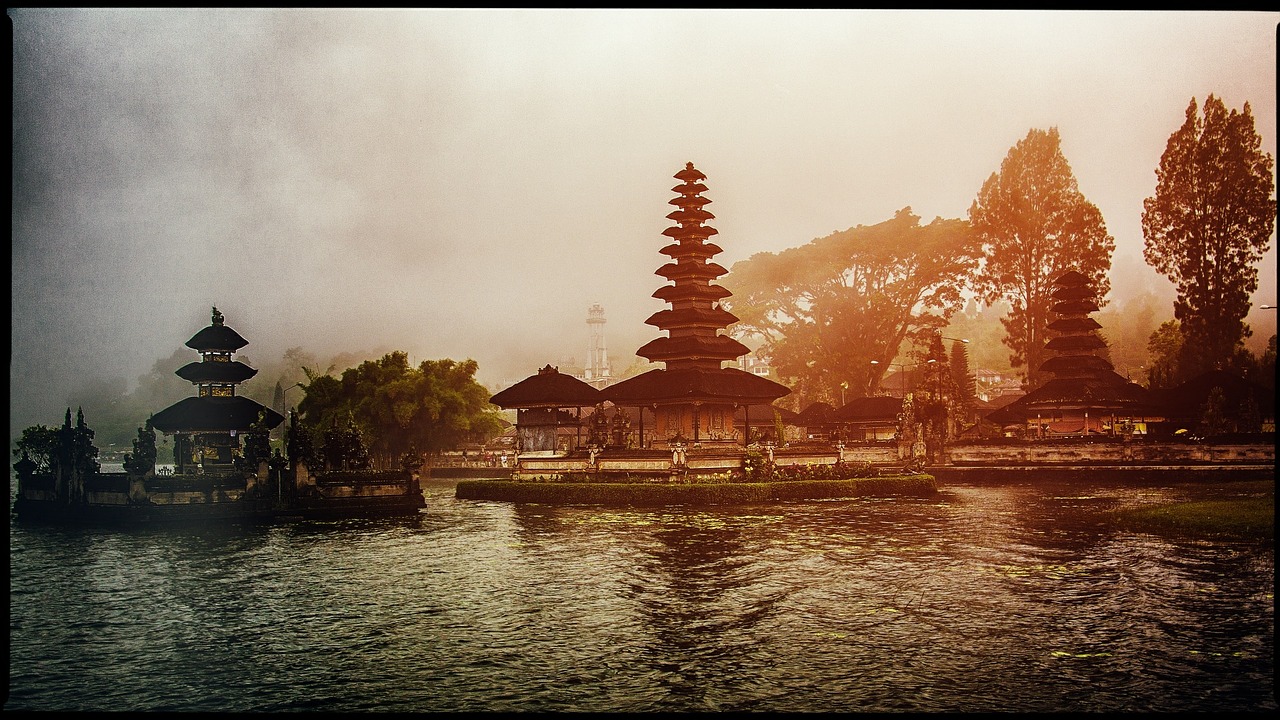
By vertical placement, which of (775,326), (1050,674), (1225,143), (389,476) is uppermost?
(1225,143)

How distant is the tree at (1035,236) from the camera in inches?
2630

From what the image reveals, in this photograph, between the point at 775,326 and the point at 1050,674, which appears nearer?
the point at 1050,674

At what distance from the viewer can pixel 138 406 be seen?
5031 centimetres

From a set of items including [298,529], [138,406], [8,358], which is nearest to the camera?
[8,358]

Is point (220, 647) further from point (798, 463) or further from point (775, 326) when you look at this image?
point (775, 326)

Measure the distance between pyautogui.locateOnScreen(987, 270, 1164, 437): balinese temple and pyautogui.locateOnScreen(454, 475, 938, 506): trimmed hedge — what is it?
18.4 meters

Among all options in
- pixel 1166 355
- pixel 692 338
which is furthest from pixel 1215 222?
pixel 692 338

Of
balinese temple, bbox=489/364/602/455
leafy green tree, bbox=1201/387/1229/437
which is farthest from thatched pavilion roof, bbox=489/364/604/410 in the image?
leafy green tree, bbox=1201/387/1229/437

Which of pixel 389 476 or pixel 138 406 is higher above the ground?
pixel 138 406

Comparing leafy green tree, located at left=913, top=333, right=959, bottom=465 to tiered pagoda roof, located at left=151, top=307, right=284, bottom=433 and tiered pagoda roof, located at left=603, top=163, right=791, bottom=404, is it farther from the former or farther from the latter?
tiered pagoda roof, located at left=151, top=307, right=284, bottom=433

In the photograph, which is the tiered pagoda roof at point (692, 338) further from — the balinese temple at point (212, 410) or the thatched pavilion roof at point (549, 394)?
the balinese temple at point (212, 410)

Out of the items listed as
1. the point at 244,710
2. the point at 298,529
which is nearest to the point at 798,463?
the point at 298,529

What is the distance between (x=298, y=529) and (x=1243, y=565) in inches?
944

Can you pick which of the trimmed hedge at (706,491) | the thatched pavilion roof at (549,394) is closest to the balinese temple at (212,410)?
the thatched pavilion roof at (549,394)
